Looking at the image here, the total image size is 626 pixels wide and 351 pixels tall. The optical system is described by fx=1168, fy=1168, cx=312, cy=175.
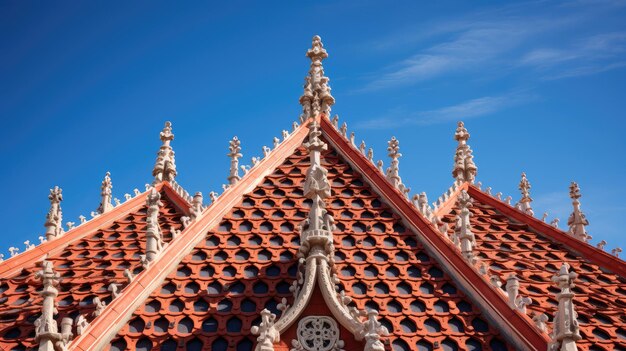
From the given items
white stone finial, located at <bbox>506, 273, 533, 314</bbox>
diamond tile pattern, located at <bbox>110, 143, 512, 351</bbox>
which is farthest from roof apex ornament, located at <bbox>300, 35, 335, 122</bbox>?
white stone finial, located at <bbox>506, 273, 533, 314</bbox>

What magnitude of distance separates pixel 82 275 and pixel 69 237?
2.22 meters

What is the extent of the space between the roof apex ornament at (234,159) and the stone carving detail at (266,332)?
6085mm

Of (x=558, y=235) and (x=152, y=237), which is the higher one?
(x=558, y=235)

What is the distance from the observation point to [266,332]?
21344 millimetres

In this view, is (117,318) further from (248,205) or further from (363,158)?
(363,158)

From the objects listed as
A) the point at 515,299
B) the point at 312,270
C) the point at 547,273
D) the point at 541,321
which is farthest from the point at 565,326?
the point at 547,273

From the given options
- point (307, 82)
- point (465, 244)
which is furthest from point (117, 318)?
point (307, 82)

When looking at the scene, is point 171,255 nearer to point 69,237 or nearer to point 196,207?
point 196,207

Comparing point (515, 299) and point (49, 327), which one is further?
point (515, 299)

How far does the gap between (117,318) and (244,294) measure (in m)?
2.58

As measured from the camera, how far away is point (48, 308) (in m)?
21.3

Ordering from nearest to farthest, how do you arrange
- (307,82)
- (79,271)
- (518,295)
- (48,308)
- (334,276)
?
1. (48,308)
2. (334,276)
3. (518,295)
4. (79,271)
5. (307,82)

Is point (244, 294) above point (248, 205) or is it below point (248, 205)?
below

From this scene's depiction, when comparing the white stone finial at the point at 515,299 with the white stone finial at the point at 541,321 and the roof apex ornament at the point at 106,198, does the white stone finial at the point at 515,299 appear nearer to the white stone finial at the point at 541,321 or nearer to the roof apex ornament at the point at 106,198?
the white stone finial at the point at 541,321
